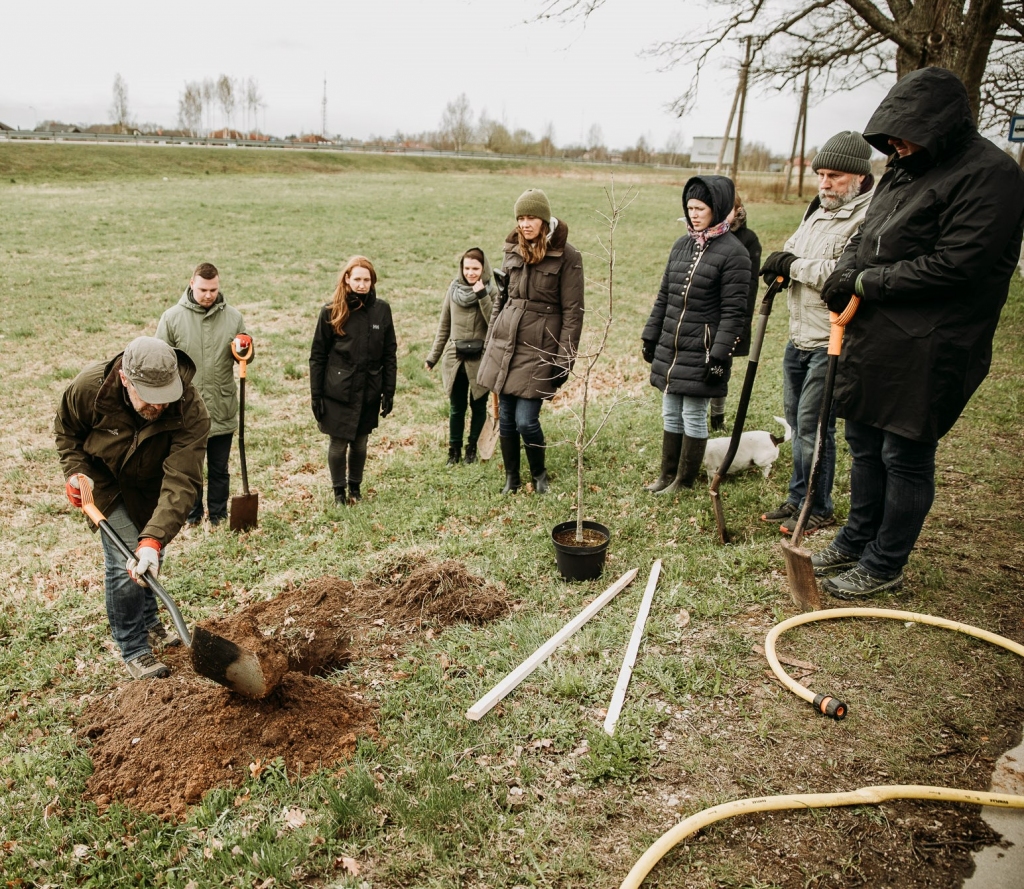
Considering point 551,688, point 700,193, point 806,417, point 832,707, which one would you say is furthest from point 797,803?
point 700,193

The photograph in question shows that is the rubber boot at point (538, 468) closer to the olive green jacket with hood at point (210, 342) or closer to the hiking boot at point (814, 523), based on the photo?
the hiking boot at point (814, 523)

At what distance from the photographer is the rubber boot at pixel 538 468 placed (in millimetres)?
6199

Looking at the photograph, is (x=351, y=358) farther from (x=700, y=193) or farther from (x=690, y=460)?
(x=700, y=193)

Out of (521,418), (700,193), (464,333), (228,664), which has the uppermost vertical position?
(700,193)

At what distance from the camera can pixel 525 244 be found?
5652 mm

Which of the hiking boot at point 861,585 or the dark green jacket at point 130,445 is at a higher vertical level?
the dark green jacket at point 130,445

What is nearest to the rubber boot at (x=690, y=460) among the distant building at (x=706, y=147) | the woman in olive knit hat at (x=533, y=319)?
the woman in olive knit hat at (x=533, y=319)

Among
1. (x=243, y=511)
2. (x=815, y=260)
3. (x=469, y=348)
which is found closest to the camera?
(x=815, y=260)

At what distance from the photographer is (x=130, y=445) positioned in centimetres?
400

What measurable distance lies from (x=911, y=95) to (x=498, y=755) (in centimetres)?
364

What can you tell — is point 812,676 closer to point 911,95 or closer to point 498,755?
point 498,755

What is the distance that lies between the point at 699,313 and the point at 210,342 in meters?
4.13

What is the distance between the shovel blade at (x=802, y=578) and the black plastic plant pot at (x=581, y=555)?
116 centimetres

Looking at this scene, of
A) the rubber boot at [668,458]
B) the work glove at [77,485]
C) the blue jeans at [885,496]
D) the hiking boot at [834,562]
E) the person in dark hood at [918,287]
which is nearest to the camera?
the person in dark hood at [918,287]
